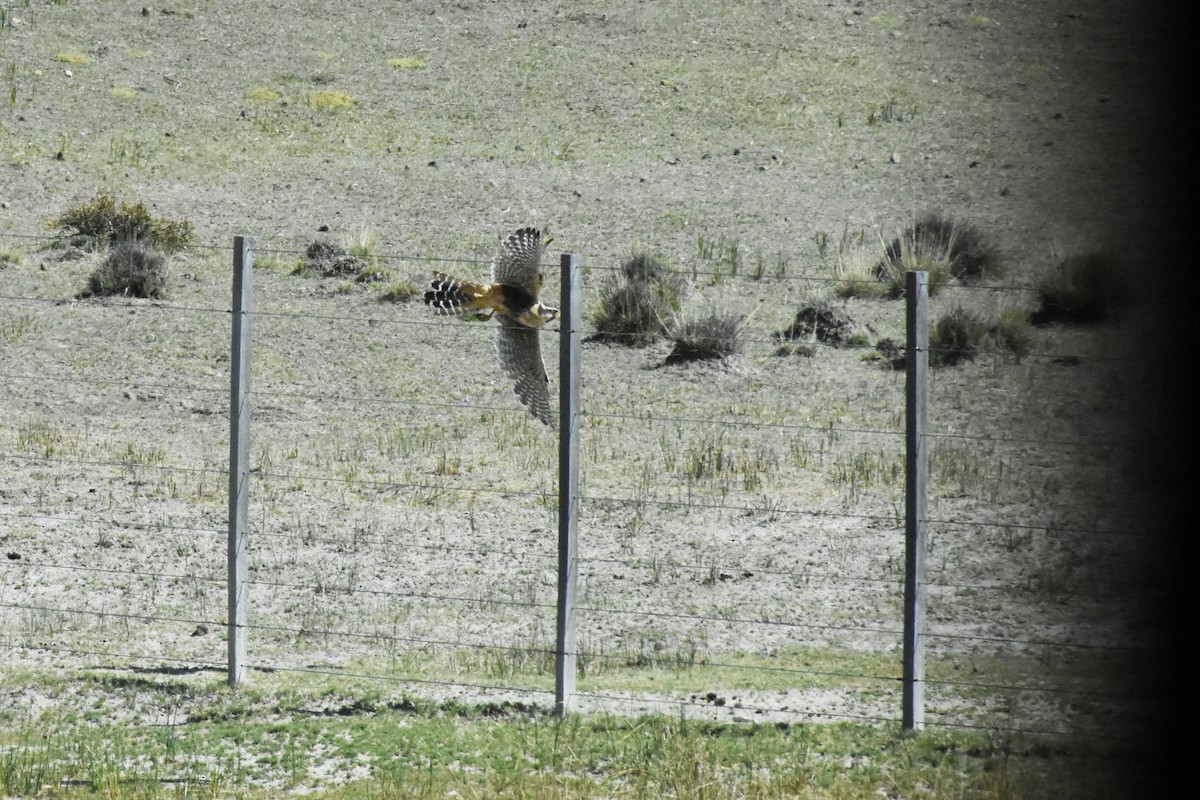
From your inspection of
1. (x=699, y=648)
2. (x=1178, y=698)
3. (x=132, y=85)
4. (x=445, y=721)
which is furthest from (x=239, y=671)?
(x=132, y=85)

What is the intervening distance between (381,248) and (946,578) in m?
13.2

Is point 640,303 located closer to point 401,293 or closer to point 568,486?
point 401,293

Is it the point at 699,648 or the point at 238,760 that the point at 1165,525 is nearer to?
the point at 238,760

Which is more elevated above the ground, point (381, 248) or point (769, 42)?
point (769, 42)

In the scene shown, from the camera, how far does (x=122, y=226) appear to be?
20062mm

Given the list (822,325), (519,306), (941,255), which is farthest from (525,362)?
(941,255)

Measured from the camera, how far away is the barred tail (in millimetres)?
7398

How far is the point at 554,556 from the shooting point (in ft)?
33.7

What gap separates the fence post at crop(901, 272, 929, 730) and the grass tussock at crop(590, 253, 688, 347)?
35.4 feet

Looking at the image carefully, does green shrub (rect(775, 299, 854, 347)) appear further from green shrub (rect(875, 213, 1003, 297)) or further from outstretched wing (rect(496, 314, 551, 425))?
outstretched wing (rect(496, 314, 551, 425))

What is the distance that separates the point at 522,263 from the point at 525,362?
0.49 meters

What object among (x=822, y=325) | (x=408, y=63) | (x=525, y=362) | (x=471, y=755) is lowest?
(x=471, y=755)

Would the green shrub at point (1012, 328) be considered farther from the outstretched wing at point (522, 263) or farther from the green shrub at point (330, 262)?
the green shrub at point (330, 262)

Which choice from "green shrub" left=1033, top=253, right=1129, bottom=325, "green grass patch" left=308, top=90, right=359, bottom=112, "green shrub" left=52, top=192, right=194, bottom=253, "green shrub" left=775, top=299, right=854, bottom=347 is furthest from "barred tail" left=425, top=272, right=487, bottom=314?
"green grass patch" left=308, top=90, right=359, bottom=112
